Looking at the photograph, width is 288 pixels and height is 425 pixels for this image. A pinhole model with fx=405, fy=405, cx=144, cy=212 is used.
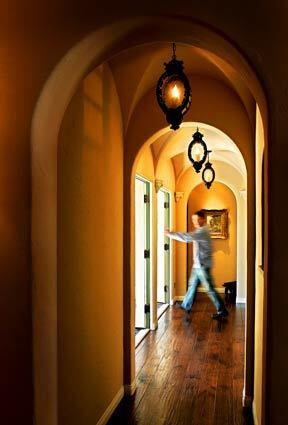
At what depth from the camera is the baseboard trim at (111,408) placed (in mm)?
3117

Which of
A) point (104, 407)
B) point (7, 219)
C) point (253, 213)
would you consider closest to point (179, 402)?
point (104, 407)

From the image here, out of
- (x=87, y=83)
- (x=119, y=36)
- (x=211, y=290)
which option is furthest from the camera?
(x=211, y=290)

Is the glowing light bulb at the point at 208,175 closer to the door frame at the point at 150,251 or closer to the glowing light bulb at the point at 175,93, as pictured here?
the door frame at the point at 150,251

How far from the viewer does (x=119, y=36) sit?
204 cm

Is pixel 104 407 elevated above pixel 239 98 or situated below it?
below

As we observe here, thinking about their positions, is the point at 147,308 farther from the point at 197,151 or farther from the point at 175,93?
the point at 175,93

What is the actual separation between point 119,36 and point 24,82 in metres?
0.54

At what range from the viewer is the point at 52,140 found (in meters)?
2.04

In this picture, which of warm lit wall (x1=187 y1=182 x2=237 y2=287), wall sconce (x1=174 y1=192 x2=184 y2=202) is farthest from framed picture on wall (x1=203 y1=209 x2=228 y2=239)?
wall sconce (x1=174 y1=192 x2=184 y2=202)

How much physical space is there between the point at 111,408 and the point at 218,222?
23.0ft

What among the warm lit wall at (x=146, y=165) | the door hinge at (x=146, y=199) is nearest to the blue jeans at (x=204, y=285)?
the door hinge at (x=146, y=199)

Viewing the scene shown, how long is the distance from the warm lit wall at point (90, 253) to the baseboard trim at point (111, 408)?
0.05 meters

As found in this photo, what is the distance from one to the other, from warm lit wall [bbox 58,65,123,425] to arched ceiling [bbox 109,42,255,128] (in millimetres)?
126

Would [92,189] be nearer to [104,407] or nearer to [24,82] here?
[24,82]
